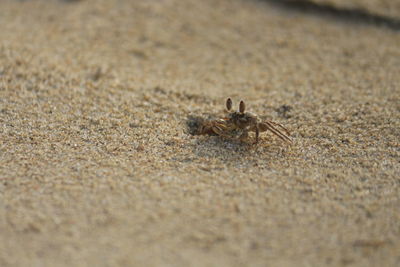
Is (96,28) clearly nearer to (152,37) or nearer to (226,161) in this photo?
(152,37)

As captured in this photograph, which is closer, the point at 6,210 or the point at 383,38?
the point at 6,210

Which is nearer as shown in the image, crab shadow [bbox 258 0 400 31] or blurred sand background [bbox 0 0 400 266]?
blurred sand background [bbox 0 0 400 266]

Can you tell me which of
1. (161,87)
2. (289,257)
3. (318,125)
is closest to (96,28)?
(161,87)

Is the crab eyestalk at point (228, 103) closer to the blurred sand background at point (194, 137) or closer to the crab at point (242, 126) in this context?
the crab at point (242, 126)

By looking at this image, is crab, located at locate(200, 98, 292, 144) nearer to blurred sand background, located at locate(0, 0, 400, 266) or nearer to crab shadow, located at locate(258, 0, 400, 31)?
blurred sand background, located at locate(0, 0, 400, 266)

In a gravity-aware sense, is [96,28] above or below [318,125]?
Result: above

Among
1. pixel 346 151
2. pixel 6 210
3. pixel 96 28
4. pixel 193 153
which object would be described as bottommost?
pixel 6 210

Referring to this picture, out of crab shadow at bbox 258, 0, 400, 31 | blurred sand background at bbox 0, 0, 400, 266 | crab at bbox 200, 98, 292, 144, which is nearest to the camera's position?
blurred sand background at bbox 0, 0, 400, 266

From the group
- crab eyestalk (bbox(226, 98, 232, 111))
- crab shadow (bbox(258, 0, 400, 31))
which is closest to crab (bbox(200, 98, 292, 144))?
crab eyestalk (bbox(226, 98, 232, 111))

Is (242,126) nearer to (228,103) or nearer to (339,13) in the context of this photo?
(228,103)
